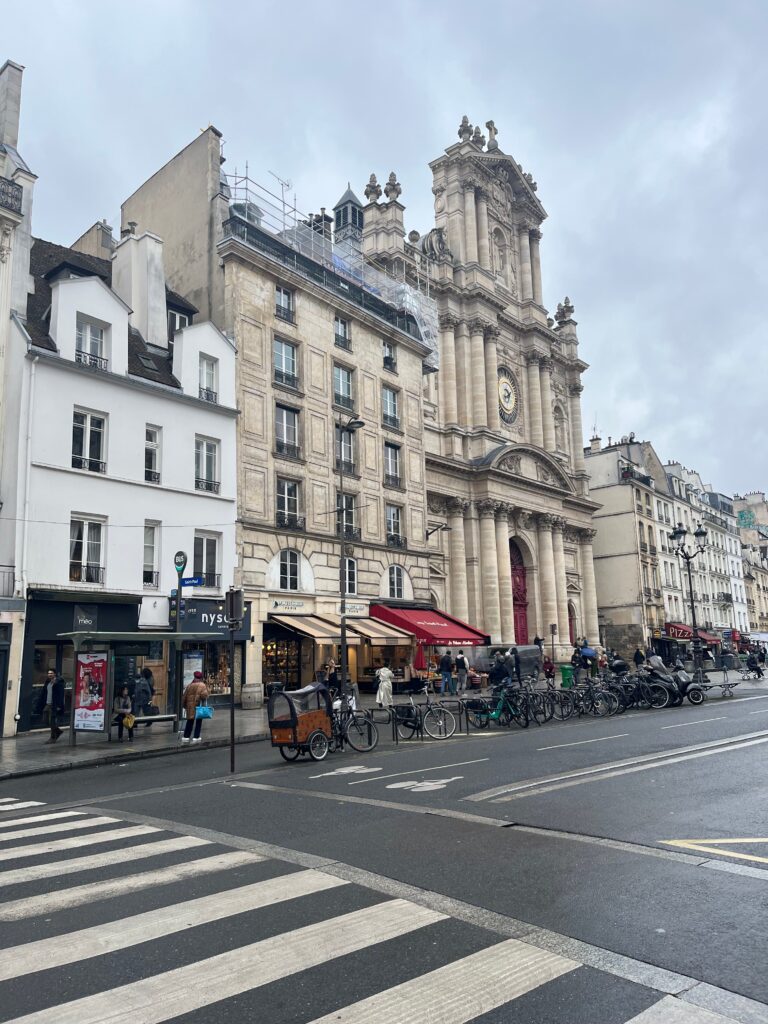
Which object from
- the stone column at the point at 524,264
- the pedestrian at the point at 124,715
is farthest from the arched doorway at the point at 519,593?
the pedestrian at the point at 124,715

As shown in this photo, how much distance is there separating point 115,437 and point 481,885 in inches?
792

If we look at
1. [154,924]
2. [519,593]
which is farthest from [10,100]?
[519,593]

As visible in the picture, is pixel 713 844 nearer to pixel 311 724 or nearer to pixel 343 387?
pixel 311 724

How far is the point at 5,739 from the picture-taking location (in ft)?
62.6

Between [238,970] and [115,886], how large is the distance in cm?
223

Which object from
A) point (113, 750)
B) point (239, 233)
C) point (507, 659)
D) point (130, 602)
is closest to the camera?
point (113, 750)

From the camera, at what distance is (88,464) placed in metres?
22.8

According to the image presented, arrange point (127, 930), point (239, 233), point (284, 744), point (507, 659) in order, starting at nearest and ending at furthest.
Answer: point (127, 930), point (284, 744), point (507, 659), point (239, 233)

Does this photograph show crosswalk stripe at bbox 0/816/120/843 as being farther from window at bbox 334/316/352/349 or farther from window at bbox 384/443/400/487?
window at bbox 334/316/352/349

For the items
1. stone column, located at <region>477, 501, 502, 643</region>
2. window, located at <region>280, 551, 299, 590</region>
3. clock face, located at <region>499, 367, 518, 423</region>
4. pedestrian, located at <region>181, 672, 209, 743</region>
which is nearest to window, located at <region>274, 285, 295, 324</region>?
window, located at <region>280, 551, 299, 590</region>

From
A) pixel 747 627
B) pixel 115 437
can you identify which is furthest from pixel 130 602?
pixel 747 627

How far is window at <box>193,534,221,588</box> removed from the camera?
25.7m

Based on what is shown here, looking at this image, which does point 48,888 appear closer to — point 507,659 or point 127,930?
point 127,930

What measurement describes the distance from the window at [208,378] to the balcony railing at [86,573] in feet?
24.1
